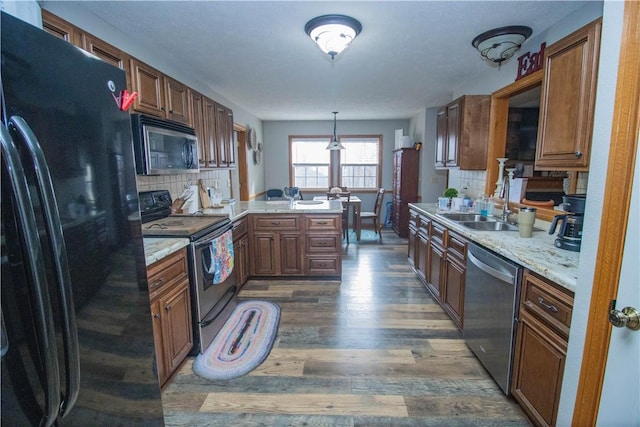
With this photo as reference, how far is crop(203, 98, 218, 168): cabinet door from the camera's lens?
298 cm

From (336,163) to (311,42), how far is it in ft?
14.1

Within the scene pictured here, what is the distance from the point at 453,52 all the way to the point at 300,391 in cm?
295

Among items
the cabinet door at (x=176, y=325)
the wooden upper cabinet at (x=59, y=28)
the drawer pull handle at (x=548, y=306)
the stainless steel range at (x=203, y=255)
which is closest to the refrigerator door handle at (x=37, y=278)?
the cabinet door at (x=176, y=325)

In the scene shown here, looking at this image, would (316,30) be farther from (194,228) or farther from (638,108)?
(638,108)

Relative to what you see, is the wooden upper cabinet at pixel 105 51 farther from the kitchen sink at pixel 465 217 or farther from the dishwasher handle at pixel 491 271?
the kitchen sink at pixel 465 217

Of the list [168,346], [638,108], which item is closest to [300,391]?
[168,346]

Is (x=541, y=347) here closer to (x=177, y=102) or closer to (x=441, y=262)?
(x=441, y=262)

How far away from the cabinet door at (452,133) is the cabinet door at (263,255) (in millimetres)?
2158

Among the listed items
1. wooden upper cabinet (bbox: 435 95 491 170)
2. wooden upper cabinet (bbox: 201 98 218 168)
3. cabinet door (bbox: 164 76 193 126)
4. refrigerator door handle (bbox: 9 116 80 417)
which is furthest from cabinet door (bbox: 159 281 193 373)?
wooden upper cabinet (bbox: 435 95 491 170)

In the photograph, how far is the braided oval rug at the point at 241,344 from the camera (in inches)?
76.9

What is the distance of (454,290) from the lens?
238cm

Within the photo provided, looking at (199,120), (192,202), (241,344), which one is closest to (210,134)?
(199,120)

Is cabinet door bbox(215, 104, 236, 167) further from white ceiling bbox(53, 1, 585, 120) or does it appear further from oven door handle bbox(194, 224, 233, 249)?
oven door handle bbox(194, 224, 233, 249)

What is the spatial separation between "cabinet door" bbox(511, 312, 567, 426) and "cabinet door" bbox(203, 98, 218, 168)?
288 cm
